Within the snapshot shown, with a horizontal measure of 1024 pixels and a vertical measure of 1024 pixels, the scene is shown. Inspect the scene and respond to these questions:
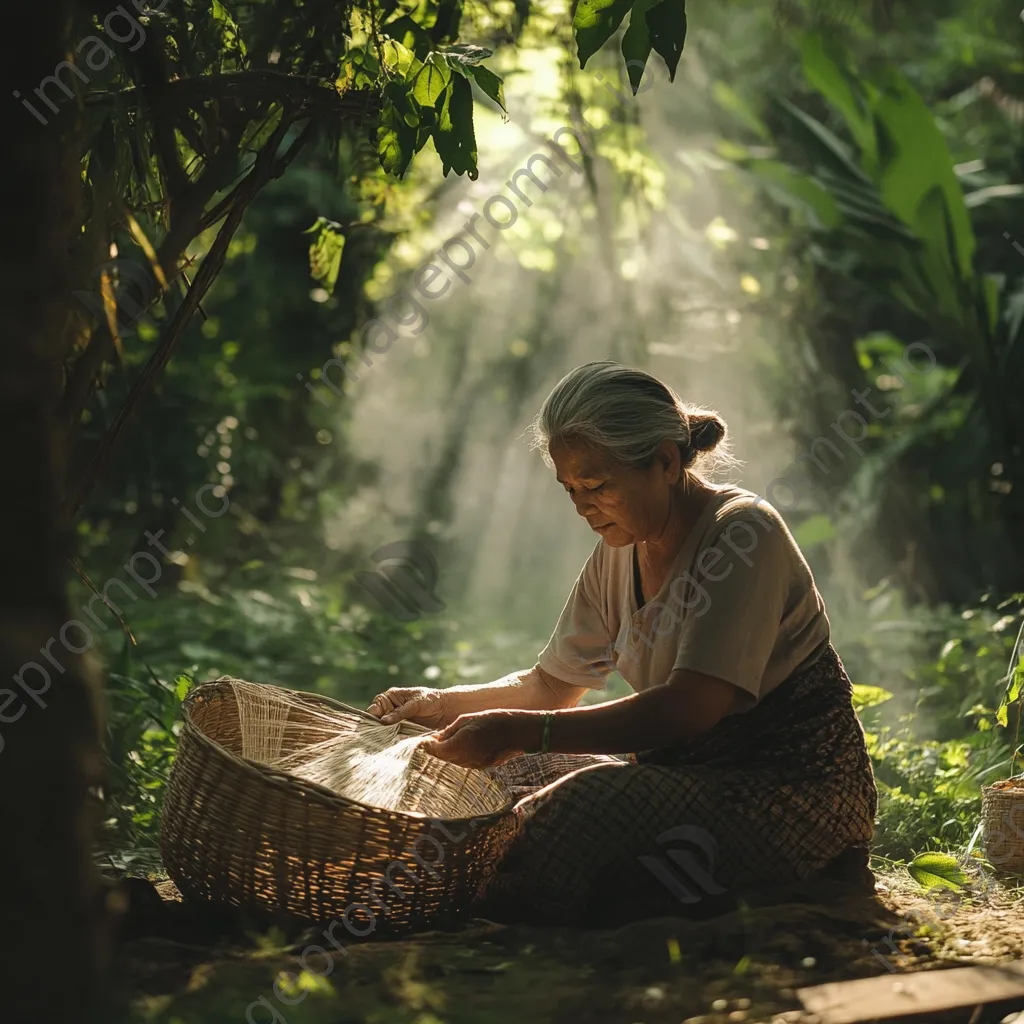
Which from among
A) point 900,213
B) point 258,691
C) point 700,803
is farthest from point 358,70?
point 900,213

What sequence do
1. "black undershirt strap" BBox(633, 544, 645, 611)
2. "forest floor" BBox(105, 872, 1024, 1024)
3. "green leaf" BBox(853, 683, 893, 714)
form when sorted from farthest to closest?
"green leaf" BBox(853, 683, 893, 714) < "black undershirt strap" BBox(633, 544, 645, 611) < "forest floor" BBox(105, 872, 1024, 1024)

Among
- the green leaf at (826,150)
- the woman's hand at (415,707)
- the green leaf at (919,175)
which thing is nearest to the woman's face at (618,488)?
the woman's hand at (415,707)

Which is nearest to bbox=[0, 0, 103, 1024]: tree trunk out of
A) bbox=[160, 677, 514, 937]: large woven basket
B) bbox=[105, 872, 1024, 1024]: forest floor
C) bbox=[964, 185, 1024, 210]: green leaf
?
bbox=[105, 872, 1024, 1024]: forest floor

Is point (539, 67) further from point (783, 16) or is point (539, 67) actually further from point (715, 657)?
point (715, 657)

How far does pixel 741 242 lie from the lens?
8328 millimetres

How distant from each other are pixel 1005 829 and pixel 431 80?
6.54 feet

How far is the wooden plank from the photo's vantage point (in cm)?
158

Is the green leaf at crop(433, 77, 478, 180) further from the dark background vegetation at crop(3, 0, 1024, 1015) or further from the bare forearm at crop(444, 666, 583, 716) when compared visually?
the bare forearm at crop(444, 666, 583, 716)

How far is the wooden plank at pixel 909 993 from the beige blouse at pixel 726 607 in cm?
58

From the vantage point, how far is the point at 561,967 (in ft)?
5.85

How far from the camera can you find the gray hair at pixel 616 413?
224 cm

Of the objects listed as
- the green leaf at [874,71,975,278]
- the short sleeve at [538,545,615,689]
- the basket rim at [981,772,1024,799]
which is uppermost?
the green leaf at [874,71,975,278]

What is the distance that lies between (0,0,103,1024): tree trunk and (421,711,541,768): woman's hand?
37.8 inches

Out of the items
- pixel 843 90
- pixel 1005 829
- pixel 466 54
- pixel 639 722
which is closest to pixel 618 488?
pixel 639 722
